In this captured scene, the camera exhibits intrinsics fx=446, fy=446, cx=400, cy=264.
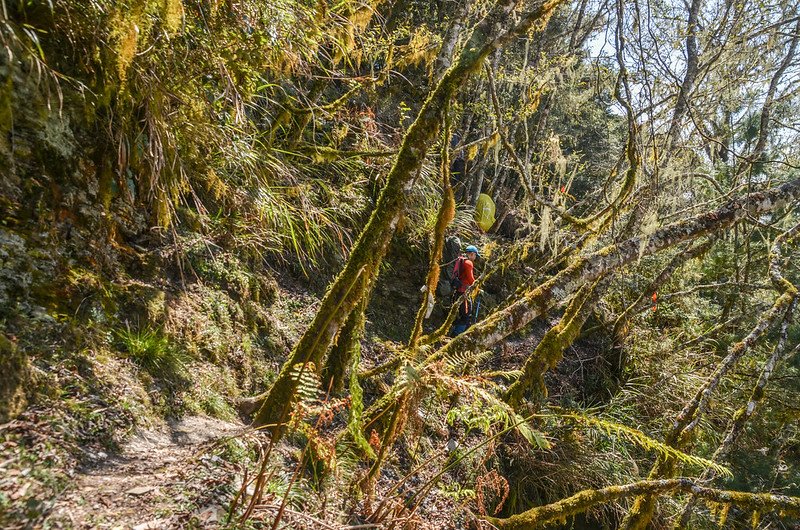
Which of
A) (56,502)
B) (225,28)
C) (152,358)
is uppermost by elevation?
(225,28)

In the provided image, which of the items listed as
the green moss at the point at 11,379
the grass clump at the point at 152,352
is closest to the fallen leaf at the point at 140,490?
the green moss at the point at 11,379

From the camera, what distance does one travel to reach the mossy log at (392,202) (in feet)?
10.4

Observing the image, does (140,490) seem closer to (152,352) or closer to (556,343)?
(152,352)

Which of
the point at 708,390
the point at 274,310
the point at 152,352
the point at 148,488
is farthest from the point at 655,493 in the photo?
the point at 274,310

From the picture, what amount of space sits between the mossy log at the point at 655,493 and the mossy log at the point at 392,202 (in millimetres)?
2063

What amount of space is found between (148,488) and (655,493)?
11.4 ft

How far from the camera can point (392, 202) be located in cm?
333

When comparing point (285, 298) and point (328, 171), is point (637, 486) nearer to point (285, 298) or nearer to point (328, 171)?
point (285, 298)

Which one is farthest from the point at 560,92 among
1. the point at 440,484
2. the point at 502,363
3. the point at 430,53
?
the point at 440,484

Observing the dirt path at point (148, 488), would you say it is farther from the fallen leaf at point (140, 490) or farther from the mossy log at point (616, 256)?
the mossy log at point (616, 256)

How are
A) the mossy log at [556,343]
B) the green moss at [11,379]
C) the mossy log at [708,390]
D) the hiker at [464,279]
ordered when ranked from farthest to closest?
the hiker at [464,279] < the mossy log at [556,343] < the mossy log at [708,390] < the green moss at [11,379]

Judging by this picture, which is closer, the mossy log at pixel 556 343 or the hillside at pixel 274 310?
the hillside at pixel 274 310

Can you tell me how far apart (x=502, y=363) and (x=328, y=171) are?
14.3 ft

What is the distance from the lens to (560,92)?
396 inches
